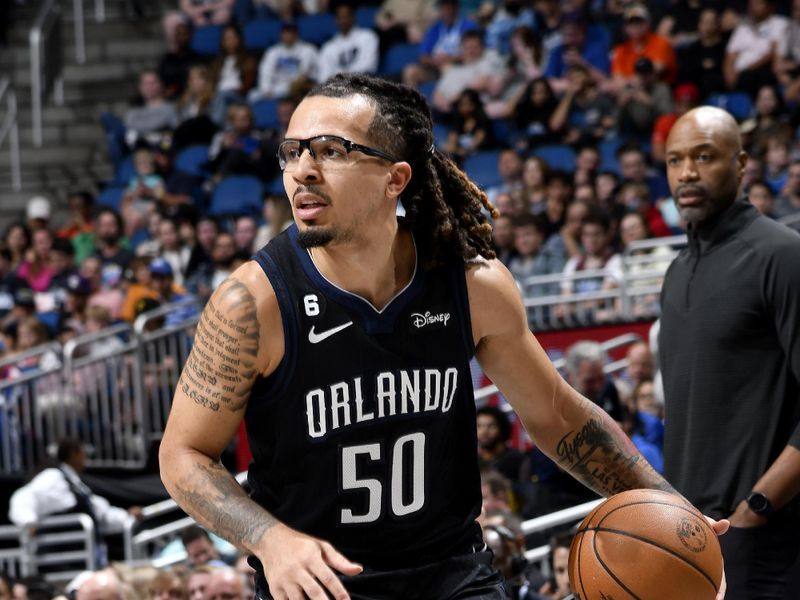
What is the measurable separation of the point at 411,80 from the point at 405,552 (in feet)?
35.9

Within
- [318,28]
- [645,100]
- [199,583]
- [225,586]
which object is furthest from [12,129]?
[225,586]

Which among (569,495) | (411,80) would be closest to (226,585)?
(569,495)

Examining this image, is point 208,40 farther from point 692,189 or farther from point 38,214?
point 692,189

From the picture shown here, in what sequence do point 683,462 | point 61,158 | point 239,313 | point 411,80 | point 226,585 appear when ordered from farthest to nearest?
point 61,158, point 411,80, point 226,585, point 683,462, point 239,313

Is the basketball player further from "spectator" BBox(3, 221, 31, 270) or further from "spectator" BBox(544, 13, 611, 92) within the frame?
"spectator" BBox(3, 221, 31, 270)

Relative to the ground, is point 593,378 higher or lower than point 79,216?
lower

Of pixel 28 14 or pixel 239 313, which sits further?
pixel 28 14

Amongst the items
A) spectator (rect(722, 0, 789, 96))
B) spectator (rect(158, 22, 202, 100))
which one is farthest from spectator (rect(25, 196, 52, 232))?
spectator (rect(722, 0, 789, 96))

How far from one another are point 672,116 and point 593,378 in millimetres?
4275

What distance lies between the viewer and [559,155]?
1249cm

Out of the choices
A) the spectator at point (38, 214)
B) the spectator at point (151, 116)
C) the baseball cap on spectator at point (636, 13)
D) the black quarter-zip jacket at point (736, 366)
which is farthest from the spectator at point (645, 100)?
the black quarter-zip jacket at point (736, 366)

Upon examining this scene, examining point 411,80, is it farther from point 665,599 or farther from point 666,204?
point 665,599

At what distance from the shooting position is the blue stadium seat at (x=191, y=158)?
50.2 feet

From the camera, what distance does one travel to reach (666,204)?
11.0 metres
